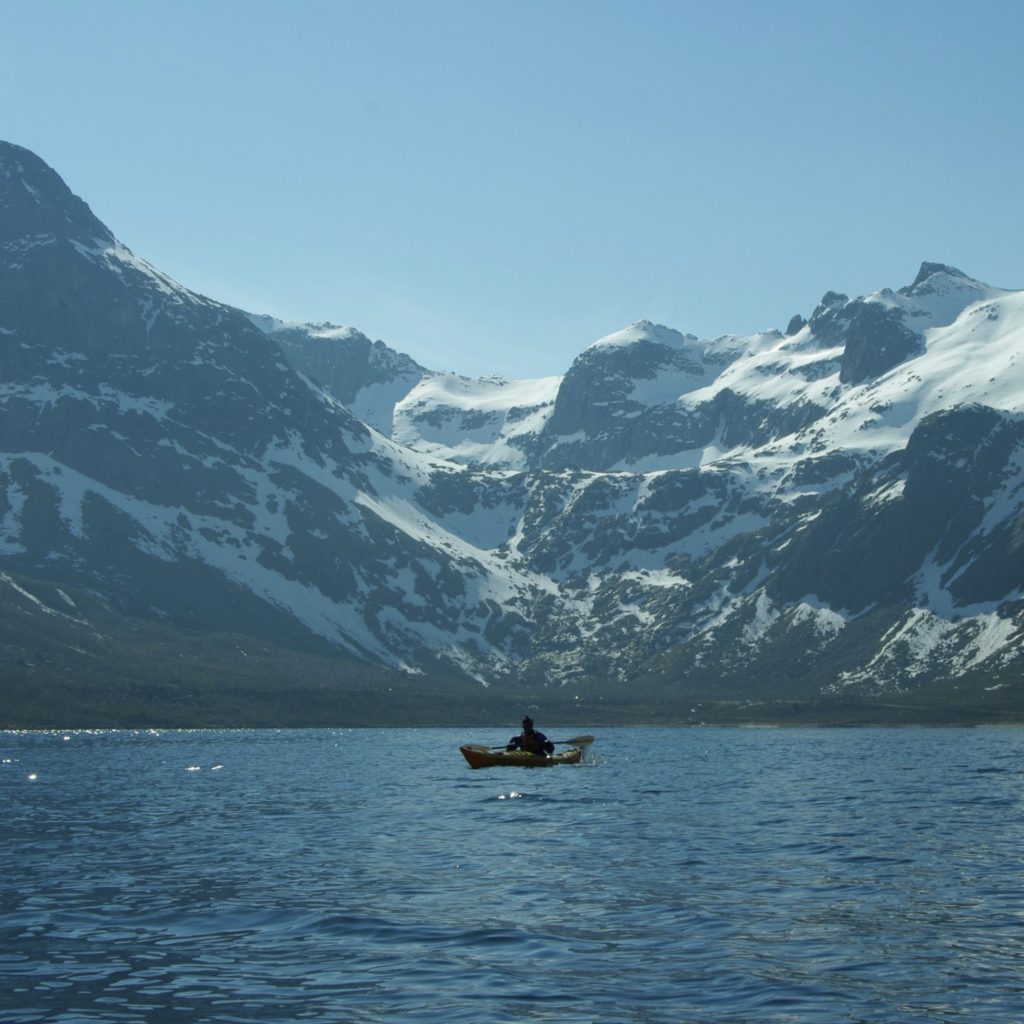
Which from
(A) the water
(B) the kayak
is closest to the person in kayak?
(B) the kayak

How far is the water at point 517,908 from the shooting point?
121 ft

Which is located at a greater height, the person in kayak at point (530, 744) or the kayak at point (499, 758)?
the person in kayak at point (530, 744)

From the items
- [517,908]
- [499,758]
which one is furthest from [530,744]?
[517,908]

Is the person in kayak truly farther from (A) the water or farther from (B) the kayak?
(A) the water

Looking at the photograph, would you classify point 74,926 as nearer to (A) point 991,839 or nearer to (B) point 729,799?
(A) point 991,839

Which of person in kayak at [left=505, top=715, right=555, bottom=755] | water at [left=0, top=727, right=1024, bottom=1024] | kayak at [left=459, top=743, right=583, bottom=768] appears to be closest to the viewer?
water at [left=0, top=727, right=1024, bottom=1024]

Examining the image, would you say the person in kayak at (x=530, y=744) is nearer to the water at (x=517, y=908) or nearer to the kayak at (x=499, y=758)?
the kayak at (x=499, y=758)

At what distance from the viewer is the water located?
121ft

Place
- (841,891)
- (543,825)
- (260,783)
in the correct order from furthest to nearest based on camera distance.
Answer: (260,783) → (543,825) → (841,891)

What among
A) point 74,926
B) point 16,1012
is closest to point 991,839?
point 74,926

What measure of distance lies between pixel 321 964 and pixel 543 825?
38649mm

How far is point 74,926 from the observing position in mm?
47438

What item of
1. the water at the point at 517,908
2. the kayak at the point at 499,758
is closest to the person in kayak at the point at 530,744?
the kayak at the point at 499,758

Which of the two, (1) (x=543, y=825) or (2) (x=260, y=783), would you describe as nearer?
(1) (x=543, y=825)
